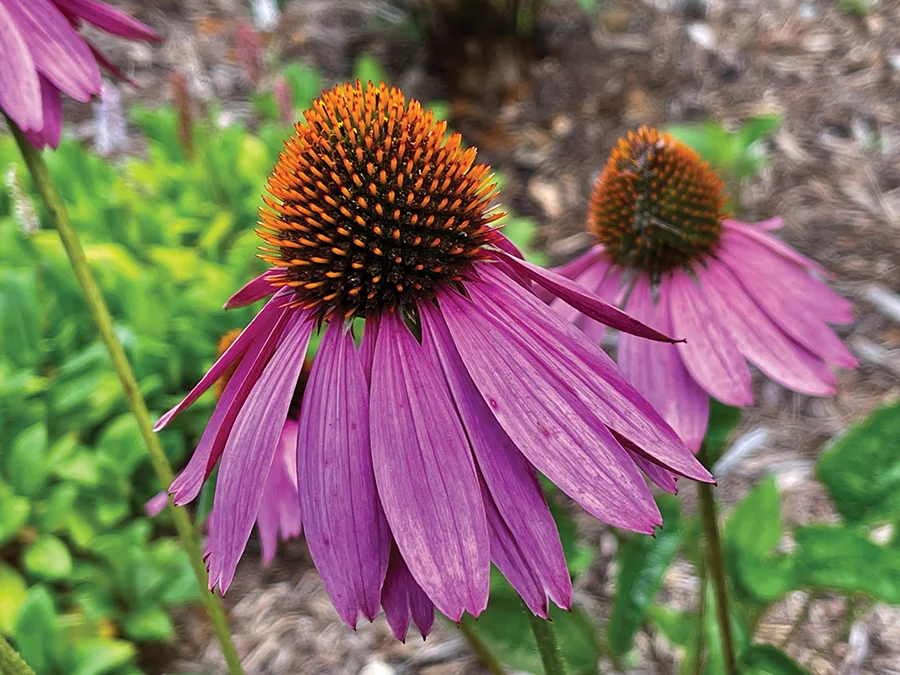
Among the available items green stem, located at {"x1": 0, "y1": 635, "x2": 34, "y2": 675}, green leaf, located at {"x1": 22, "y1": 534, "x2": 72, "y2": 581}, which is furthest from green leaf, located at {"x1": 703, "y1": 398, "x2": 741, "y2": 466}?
green leaf, located at {"x1": 22, "y1": 534, "x2": 72, "y2": 581}

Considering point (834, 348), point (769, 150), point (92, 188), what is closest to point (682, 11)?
point (769, 150)

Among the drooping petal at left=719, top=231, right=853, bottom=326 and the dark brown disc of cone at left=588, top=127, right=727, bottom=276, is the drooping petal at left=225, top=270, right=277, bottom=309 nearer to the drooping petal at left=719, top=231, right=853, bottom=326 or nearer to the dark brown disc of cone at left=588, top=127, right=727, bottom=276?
the dark brown disc of cone at left=588, top=127, right=727, bottom=276

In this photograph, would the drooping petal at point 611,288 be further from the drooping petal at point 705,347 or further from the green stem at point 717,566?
the green stem at point 717,566

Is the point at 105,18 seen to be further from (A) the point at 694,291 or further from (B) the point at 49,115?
(A) the point at 694,291

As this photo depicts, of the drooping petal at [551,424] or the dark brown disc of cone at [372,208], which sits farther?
the dark brown disc of cone at [372,208]

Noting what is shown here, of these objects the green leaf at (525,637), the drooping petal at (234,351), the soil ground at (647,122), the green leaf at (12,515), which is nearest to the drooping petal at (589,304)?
the drooping petal at (234,351)
